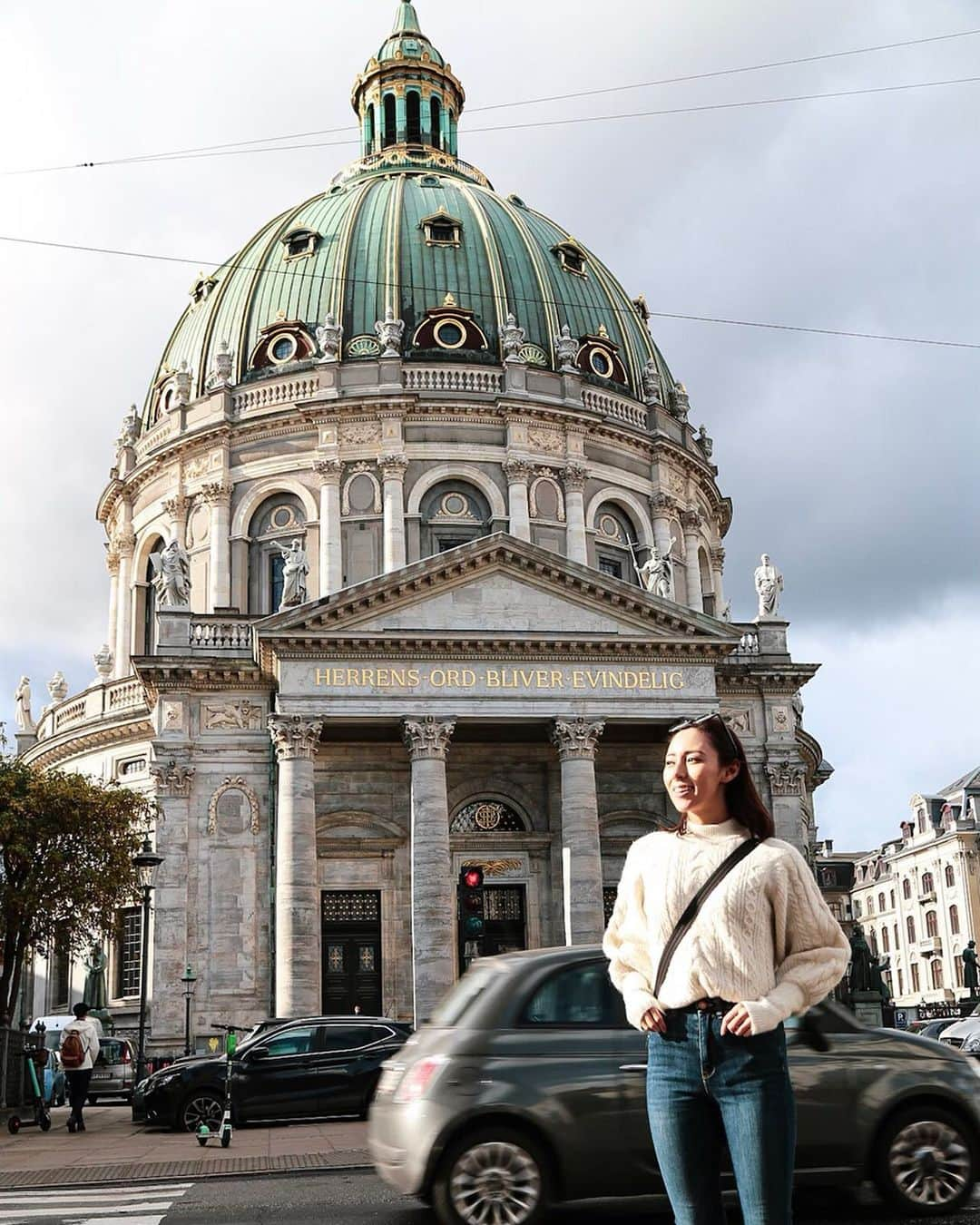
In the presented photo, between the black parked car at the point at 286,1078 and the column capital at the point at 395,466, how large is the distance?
33032mm

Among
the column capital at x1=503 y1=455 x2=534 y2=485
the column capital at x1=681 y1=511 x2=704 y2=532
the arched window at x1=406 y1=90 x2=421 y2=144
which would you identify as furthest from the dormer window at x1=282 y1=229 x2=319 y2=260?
the column capital at x1=681 y1=511 x2=704 y2=532

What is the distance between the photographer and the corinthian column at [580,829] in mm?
40125

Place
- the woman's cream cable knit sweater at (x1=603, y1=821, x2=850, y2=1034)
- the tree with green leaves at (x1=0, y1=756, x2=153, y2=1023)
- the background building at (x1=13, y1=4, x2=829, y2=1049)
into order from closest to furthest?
the woman's cream cable knit sweater at (x1=603, y1=821, x2=850, y2=1034) < the tree with green leaves at (x1=0, y1=756, x2=153, y2=1023) < the background building at (x1=13, y1=4, x2=829, y2=1049)

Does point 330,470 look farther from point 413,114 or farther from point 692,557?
point 413,114

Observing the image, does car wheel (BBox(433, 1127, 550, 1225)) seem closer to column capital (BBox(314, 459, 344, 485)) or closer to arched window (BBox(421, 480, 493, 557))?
arched window (BBox(421, 480, 493, 557))

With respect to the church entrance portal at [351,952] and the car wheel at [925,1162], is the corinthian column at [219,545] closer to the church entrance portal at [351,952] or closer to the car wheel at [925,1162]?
the church entrance portal at [351,952]

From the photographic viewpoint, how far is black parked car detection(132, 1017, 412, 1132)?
22.2m

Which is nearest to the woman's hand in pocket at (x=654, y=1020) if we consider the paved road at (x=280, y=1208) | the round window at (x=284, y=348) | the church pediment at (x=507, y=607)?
the paved road at (x=280, y=1208)

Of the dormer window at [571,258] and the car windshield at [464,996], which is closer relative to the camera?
the car windshield at [464,996]

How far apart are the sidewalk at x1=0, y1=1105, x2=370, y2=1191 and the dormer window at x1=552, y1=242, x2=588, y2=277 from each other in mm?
44497

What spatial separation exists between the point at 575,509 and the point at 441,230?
13364mm

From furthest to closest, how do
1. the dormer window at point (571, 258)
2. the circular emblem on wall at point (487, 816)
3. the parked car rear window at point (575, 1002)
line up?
the dormer window at point (571, 258) < the circular emblem on wall at point (487, 816) < the parked car rear window at point (575, 1002)

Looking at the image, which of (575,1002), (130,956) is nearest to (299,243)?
(130,956)

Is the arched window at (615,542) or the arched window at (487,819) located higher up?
the arched window at (615,542)
